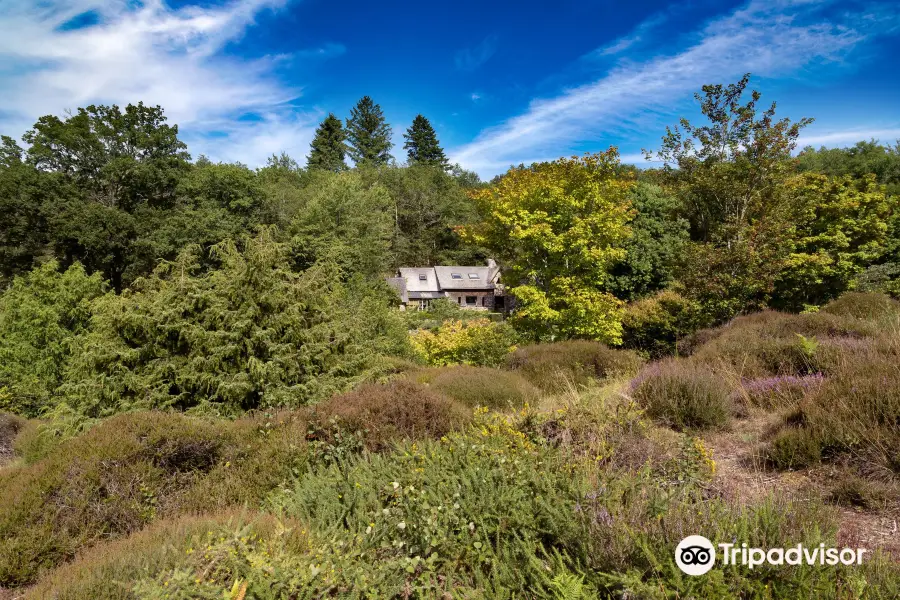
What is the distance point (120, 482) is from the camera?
4.84m

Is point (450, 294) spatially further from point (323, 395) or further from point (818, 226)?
point (323, 395)

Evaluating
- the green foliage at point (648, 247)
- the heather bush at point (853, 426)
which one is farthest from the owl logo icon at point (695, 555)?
the green foliage at point (648, 247)

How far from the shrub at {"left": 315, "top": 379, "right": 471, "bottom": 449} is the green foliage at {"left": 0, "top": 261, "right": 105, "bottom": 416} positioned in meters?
18.2

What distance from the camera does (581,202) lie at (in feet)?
52.4

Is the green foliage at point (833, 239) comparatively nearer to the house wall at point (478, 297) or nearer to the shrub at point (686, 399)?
the shrub at point (686, 399)

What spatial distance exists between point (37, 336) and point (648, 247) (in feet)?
99.9

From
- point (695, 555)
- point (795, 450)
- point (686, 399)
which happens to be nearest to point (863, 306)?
point (686, 399)

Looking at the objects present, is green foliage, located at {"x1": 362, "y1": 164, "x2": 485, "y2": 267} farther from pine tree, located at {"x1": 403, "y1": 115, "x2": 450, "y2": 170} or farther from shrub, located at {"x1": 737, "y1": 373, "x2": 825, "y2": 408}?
shrub, located at {"x1": 737, "y1": 373, "x2": 825, "y2": 408}

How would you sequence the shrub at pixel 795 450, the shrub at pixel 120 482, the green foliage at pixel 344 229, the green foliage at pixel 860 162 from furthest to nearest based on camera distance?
the green foliage at pixel 860 162 → the green foliage at pixel 344 229 → the shrub at pixel 795 450 → the shrub at pixel 120 482

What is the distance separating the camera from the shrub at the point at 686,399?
5.77m

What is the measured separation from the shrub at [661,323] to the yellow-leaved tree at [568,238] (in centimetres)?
130

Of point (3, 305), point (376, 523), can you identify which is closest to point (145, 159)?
Answer: point (3, 305)

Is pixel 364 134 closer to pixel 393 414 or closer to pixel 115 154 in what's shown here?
pixel 115 154

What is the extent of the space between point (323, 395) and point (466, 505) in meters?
5.73
